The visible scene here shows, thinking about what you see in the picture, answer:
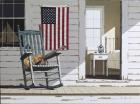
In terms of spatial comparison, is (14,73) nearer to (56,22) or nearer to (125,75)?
(56,22)

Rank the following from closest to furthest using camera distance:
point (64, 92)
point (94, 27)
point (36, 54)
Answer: point (64, 92)
point (36, 54)
point (94, 27)

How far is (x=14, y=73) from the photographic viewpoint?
Answer: 884cm

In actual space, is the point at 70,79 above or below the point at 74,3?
below

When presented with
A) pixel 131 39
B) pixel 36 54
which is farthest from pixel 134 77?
pixel 36 54

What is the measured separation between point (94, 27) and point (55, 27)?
3.53m

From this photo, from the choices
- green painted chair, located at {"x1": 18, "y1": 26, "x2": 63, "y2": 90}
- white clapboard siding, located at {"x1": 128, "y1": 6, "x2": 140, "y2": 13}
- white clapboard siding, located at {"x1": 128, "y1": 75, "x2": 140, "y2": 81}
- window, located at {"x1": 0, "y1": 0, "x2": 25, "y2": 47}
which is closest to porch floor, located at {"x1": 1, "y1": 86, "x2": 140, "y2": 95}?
green painted chair, located at {"x1": 18, "y1": 26, "x2": 63, "y2": 90}

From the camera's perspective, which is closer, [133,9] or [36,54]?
[36,54]

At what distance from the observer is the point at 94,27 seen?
12297 mm

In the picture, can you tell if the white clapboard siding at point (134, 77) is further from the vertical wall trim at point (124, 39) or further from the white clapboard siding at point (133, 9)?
the white clapboard siding at point (133, 9)

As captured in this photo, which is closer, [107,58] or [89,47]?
[107,58]

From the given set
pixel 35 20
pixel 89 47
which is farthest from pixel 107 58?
pixel 35 20

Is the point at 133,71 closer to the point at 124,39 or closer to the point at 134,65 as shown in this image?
the point at 134,65

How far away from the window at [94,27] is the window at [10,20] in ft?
12.0

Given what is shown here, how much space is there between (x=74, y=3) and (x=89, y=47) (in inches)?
132
